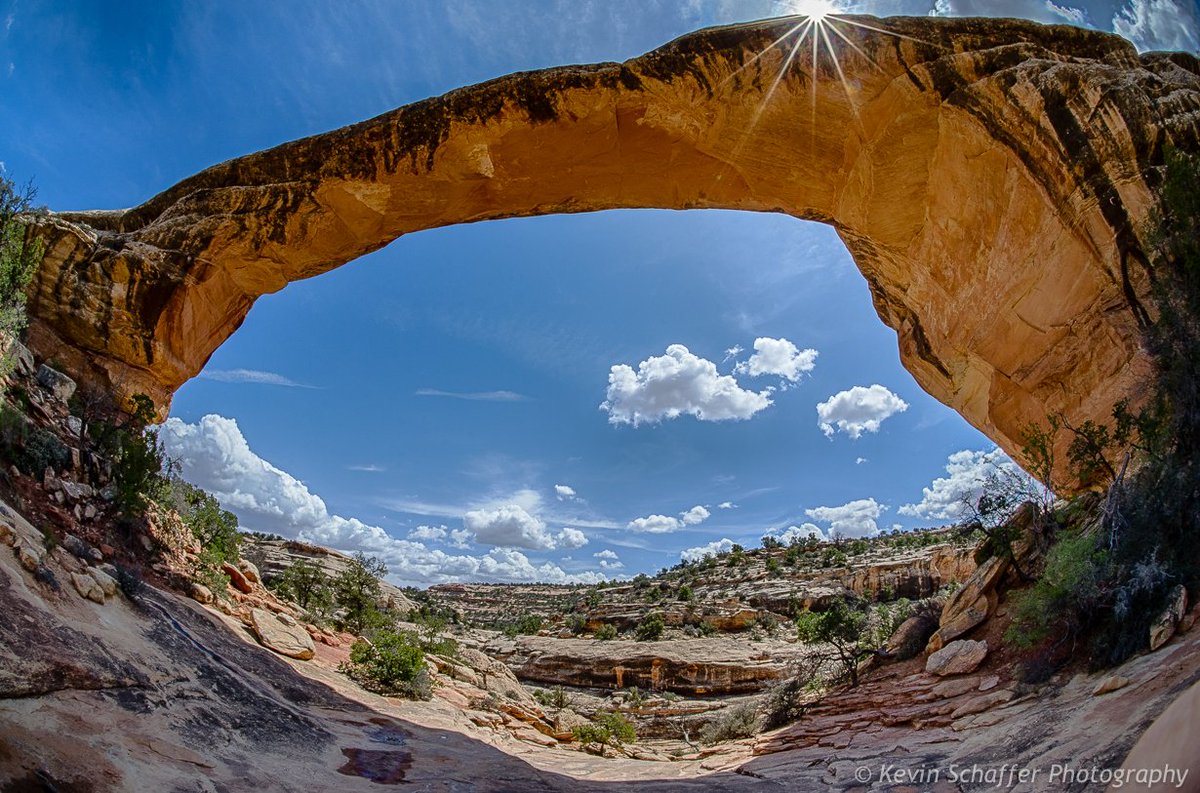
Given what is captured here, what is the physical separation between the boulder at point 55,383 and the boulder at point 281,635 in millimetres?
4755

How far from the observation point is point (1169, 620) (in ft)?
15.3

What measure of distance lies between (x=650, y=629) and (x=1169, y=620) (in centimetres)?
2609

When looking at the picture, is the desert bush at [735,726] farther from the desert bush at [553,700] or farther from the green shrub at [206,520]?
the green shrub at [206,520]

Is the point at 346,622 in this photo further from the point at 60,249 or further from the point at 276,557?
the point at 276,557

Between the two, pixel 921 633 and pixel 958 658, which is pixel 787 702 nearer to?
pixel 921 633

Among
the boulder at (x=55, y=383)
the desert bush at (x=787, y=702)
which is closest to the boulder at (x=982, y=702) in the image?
the desert bush at (x=787, y=702)

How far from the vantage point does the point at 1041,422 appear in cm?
960

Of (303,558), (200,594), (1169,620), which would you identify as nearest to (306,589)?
(200,594)

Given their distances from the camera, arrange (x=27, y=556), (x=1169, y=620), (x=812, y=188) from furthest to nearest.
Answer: (x=812, y=188) → (x=27, y=556) → (x=1169, y=620)

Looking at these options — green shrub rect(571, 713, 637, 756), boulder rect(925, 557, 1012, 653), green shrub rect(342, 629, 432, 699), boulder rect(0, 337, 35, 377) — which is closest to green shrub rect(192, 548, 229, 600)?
green shrub rect(342, 629, 432, 699)

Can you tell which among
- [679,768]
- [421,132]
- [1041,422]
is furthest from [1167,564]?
[421,132]

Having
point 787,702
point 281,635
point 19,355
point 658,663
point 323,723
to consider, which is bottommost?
point 658,663

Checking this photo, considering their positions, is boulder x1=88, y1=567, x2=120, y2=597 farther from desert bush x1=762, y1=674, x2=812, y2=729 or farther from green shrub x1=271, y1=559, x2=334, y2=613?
desert bush x1=762, y1=674, x2=812, y2=729

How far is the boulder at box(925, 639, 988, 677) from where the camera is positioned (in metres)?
7.52
